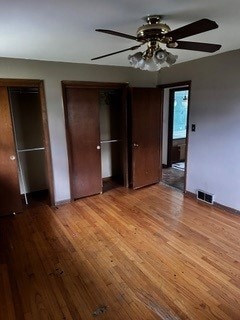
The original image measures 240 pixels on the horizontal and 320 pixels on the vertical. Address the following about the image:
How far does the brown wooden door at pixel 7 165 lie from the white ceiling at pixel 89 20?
0.81 m

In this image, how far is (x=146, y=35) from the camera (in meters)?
1.80

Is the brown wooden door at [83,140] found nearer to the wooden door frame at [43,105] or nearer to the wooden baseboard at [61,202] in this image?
the wooden baseboard at [61,202]

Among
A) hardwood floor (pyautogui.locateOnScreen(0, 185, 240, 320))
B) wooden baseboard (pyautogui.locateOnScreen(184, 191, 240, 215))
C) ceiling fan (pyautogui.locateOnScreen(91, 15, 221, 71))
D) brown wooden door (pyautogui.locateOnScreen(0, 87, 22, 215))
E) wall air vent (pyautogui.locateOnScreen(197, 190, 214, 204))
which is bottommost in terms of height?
hardwood floor (pyautogui.locateOnScreen(0, 185, 240, 320))

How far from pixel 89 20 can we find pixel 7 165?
2410 mm

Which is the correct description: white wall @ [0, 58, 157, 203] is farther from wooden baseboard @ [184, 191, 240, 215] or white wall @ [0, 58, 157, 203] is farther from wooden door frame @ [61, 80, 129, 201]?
wooden baseboard @ [184, 191, 240, 215]

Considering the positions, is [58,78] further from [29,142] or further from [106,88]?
[29,142]

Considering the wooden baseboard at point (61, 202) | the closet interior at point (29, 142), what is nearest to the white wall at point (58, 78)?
the wooden baseboard at point (61, 202)

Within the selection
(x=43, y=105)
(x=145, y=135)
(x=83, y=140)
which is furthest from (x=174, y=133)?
(x=43, y=105)

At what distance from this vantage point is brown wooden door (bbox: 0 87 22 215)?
10.6 ft

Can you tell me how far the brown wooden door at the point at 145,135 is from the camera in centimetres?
414

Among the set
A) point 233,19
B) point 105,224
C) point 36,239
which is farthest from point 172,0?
point 36,239

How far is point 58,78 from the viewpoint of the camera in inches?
137

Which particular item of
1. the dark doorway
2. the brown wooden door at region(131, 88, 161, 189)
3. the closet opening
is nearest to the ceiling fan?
the brown wooden door at region(131, 88, 161, 189)

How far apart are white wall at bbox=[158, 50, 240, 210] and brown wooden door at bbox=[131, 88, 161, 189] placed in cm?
62
